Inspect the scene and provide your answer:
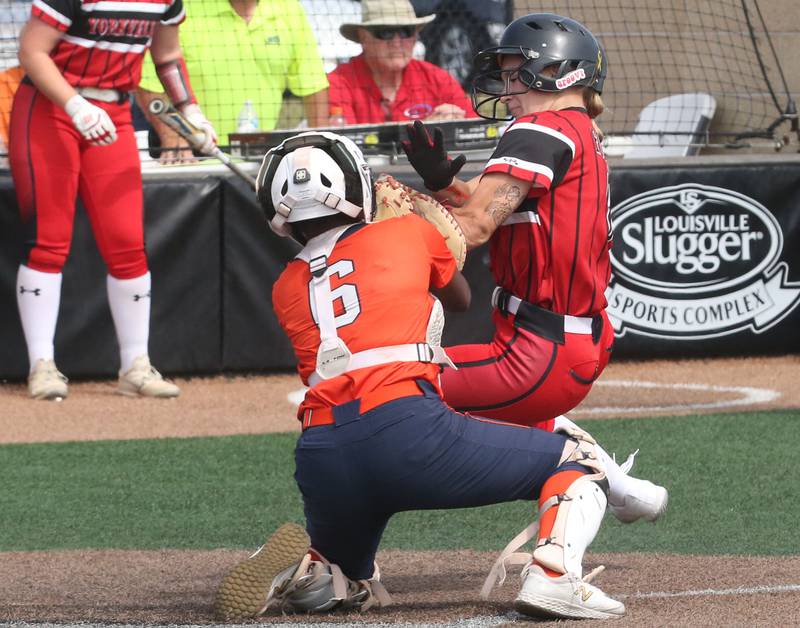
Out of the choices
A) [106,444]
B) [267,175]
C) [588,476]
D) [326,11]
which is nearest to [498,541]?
[588,476]

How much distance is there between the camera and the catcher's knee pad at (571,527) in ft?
10.4

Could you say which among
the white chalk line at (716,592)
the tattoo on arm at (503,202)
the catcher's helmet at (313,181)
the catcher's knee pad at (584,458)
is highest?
the catcher's helmet at (313,181)

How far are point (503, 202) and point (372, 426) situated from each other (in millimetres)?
825

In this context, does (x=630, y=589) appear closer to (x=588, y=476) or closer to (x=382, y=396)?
(x=588, y=476)

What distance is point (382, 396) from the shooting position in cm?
321

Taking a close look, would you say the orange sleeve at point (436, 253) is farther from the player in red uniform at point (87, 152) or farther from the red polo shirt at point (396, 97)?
the red polo shirt at point (396, 97)

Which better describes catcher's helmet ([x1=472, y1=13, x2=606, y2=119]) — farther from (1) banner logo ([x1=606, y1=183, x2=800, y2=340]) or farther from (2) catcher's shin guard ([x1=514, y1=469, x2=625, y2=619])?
(1) banner logo ([x1=606, y1=183, x2=800, y2=340])

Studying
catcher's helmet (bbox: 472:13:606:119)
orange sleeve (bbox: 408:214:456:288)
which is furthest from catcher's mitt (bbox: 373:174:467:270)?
catcher's helmet (bbox: 472:13:606:119)

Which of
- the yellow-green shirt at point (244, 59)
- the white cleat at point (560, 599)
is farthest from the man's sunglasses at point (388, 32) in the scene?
the white cleat at point (560, 599)

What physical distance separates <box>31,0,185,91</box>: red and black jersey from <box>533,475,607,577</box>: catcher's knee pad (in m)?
4.09

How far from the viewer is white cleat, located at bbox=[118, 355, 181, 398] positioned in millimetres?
7023

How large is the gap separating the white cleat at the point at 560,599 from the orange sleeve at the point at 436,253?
76 centimetres

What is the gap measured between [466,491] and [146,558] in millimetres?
1493

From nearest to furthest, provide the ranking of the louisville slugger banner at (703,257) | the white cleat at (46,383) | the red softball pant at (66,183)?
the red softball pant at (66,183), the white cleat at (46,383), the louisville slugger banner at (703,257)
